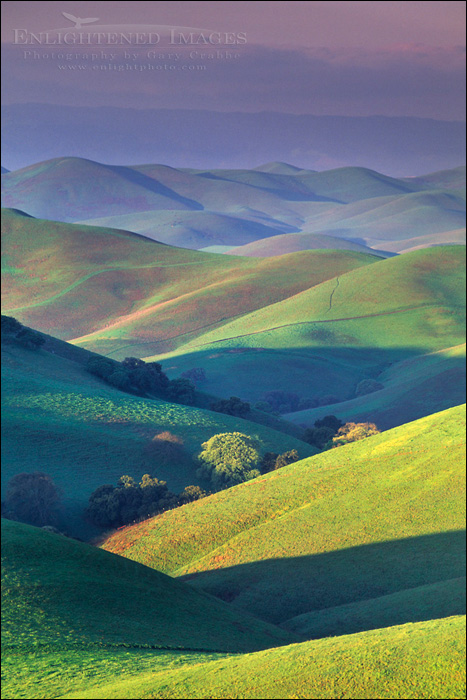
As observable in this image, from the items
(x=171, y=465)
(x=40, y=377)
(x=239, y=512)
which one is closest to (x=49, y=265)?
(x=40, y=377)

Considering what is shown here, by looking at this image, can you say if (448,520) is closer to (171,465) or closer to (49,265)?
(171,465)

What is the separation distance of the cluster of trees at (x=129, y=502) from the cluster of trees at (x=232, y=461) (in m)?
4.82

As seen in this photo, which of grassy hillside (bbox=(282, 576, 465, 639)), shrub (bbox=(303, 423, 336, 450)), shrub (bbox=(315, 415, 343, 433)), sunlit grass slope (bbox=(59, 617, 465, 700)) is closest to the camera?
sunlit grass slope (bbox=(59, 617, 465, 700))

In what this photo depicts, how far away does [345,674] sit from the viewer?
14.6 metres

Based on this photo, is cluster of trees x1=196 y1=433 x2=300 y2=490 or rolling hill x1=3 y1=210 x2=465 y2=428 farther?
rolling hill x1=3 y1=210 x2=465 y2=428

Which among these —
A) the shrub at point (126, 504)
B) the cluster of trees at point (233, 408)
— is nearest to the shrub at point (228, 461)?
the shrub at point (126, 504)

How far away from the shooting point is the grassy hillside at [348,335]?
349 ft

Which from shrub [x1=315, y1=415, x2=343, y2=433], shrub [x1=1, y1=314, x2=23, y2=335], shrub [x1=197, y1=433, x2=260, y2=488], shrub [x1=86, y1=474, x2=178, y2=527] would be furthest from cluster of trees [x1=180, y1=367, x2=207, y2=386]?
shrub [x1=86, y1=474, x2=178, y2=527]

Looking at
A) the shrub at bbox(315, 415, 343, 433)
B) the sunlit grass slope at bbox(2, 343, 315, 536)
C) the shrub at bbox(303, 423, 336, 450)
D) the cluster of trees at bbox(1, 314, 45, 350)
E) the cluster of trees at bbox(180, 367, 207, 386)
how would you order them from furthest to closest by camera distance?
the cluster of trees at bbox(180, 367, 207, 386) < the shrub at bbox(315, 415, 343, 433) < the cluster of trees at bbox(1, 314, 45, 350) < the shrub at bbox(303, 423, 336, 450) < the sunlit grass slope at bbox(2, 343, 315, 536)

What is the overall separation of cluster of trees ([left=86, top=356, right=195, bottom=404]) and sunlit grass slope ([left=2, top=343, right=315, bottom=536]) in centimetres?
338

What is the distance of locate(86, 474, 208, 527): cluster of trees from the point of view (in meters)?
42.3

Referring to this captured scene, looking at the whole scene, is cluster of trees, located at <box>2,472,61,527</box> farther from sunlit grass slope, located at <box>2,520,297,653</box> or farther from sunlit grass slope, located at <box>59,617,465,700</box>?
sunlit grass slope, located at <box>59,617,465,700</box>

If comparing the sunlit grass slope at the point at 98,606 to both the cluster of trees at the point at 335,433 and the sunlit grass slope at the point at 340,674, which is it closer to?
the sunlit grass slope at the point at 340,674

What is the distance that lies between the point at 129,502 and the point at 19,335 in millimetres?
33480
